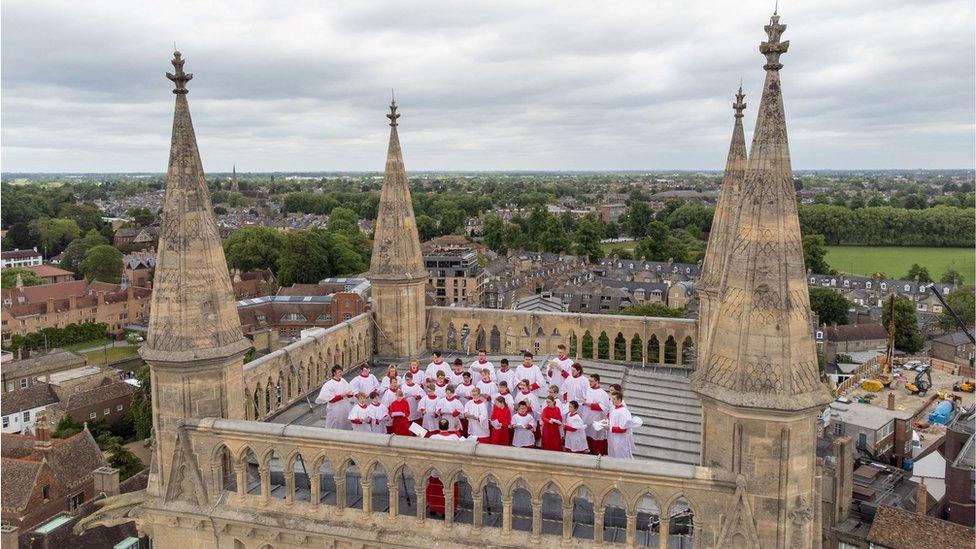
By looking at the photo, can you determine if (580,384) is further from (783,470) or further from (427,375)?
(783,470)

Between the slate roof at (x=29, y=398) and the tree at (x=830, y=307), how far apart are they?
8754 cm

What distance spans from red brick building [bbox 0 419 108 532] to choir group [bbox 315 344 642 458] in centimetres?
3342

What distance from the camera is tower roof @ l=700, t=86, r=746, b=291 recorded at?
60.9 ft

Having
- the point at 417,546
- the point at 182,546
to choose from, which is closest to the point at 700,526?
the point at 417,546

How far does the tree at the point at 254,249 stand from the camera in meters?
116

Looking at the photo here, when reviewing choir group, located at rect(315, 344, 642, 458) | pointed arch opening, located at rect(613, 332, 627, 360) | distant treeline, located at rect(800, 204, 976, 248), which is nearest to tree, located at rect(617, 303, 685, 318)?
pointed arch opening, located at rect(613, 332, 627, 360)

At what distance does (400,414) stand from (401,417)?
0.25 ft

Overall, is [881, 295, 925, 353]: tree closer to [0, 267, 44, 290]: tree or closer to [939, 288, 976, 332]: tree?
[939, 288, 976, 332]: tree

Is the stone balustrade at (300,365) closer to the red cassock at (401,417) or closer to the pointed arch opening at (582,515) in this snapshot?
the red cassock at (401,417)

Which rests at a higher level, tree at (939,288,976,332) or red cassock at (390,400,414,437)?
red cassock at (390,400,414,437)

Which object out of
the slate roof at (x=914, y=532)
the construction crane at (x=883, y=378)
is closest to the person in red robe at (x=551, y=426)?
the slate roof at (x=914, y=532)

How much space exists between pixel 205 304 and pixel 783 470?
33.9 ft

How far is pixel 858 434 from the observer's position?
157 ft

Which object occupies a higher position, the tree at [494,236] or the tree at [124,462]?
the tree at [494,236]
